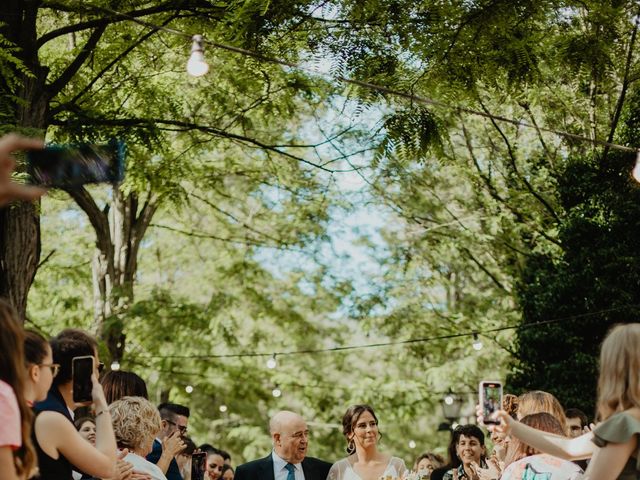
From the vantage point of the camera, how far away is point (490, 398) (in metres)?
Answer: 4.06

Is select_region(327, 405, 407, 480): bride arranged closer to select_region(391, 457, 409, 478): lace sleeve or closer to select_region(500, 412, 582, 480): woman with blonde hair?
select_region(391, 457, 409, 478): lace sleeve

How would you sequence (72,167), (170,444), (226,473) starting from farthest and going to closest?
(226,473), (72,167), (170,444)

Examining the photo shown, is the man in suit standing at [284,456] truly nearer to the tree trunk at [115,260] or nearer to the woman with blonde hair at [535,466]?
the woman with blonde hair at [535,466]

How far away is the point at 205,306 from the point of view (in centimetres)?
1747

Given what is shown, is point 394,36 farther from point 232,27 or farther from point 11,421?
point 11,421

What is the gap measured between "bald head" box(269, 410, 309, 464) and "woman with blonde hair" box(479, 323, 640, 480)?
311 centimetres

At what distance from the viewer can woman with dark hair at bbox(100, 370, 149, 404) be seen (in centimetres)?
565

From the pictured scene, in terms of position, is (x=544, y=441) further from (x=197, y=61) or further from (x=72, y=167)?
(x=197, y=61)

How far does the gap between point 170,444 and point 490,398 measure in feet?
7.54

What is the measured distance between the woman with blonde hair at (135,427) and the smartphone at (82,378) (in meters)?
0.74

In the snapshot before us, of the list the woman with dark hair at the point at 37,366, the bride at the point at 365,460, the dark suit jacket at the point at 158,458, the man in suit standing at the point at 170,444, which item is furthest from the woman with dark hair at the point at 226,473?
the woman with dark hair at the point at 37,366

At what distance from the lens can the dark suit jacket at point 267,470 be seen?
650 cm

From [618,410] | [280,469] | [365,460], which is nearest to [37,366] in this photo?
[618,410]

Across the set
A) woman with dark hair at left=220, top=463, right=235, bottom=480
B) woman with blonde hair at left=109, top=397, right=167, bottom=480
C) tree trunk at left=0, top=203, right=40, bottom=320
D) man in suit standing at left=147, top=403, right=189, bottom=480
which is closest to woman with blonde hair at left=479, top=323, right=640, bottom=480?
woman with blonde hair at left=109, top=397, right=167, bottom=480
